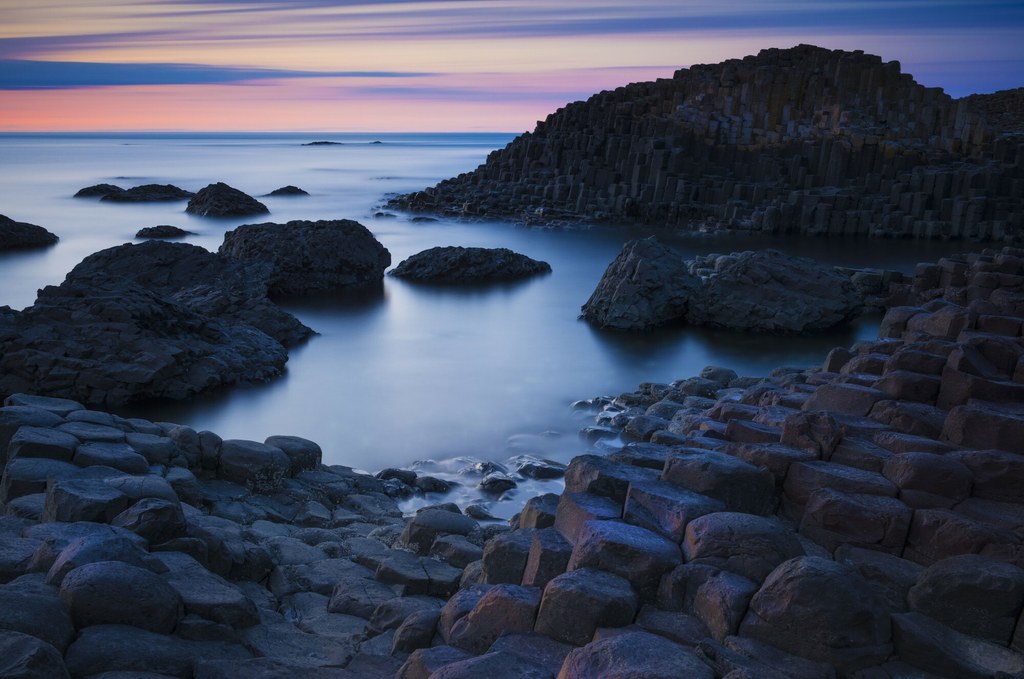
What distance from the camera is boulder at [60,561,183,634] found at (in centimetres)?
374

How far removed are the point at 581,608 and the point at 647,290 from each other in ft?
32.6

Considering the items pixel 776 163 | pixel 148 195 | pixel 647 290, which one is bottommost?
pixel 647 290

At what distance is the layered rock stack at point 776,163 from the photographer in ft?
91.4

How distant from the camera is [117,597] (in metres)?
3.78

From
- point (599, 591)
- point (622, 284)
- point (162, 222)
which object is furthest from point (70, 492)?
point (162, 222)

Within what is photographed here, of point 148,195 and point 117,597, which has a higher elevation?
point 148,195

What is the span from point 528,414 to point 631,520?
5.39m

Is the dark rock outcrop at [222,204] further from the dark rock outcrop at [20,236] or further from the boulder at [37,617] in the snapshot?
the boulder at [37,617]

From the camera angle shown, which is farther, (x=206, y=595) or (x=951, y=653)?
(x=206, y=595)

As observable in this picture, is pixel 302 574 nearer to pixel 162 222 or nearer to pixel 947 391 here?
pixel 947 391

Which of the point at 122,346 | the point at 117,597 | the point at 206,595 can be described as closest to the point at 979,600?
the point at 206,595

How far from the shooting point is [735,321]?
13.3 meters

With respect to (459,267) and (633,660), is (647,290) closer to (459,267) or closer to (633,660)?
(459,267)

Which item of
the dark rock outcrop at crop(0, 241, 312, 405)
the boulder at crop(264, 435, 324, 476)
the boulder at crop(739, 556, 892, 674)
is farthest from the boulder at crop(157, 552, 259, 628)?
the dark rock outcrop at crop(0, 241, 312, 405)
